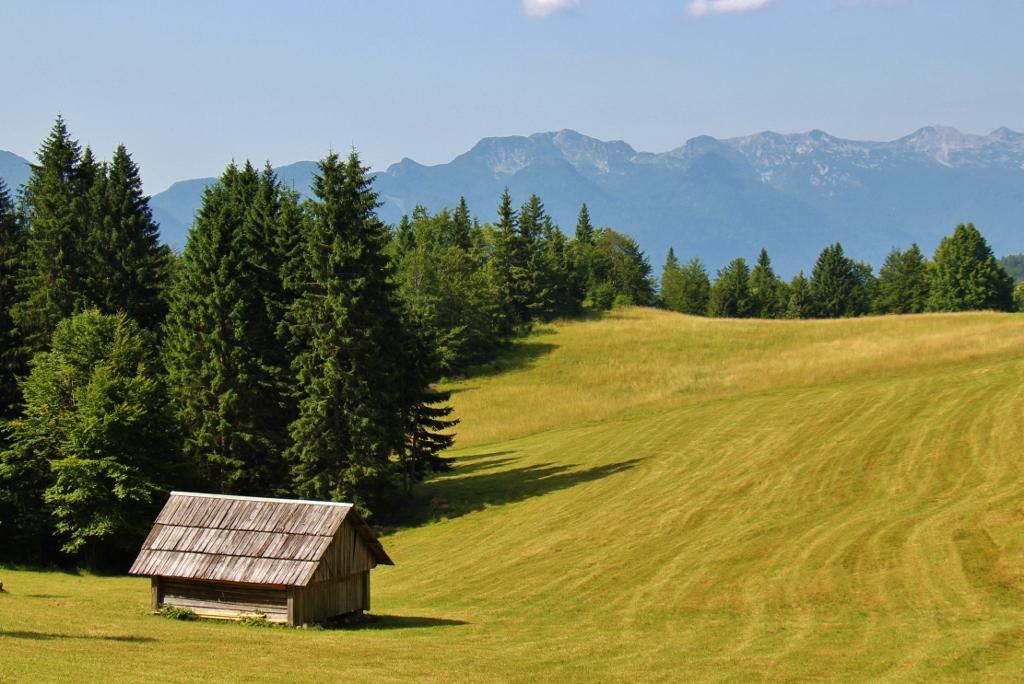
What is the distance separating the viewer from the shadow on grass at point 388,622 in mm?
29189

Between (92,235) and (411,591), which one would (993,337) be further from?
(92,235)

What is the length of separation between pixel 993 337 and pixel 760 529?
4192cm

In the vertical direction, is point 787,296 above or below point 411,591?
above

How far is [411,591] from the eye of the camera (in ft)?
119

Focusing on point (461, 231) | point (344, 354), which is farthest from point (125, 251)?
point (461, 231)

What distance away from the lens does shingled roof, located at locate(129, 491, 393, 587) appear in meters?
28.4

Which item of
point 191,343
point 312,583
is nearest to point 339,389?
point 191,343

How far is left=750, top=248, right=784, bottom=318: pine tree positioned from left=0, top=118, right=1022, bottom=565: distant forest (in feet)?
318

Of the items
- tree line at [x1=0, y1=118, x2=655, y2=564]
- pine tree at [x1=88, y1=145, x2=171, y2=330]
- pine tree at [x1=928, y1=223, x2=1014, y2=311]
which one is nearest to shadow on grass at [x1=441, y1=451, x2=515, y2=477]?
tree line at [x1=0, y1=118, x2=655, y2=564]

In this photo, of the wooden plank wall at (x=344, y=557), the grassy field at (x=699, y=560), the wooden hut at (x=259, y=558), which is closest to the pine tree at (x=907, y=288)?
the grassy field at (x=699, y=560)

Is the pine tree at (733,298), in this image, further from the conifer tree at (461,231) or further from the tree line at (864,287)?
the conifer tree at (461,231)

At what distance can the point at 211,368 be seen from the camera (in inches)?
1961

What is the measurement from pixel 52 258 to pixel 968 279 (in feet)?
347

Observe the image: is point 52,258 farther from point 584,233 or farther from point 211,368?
point 584,233
